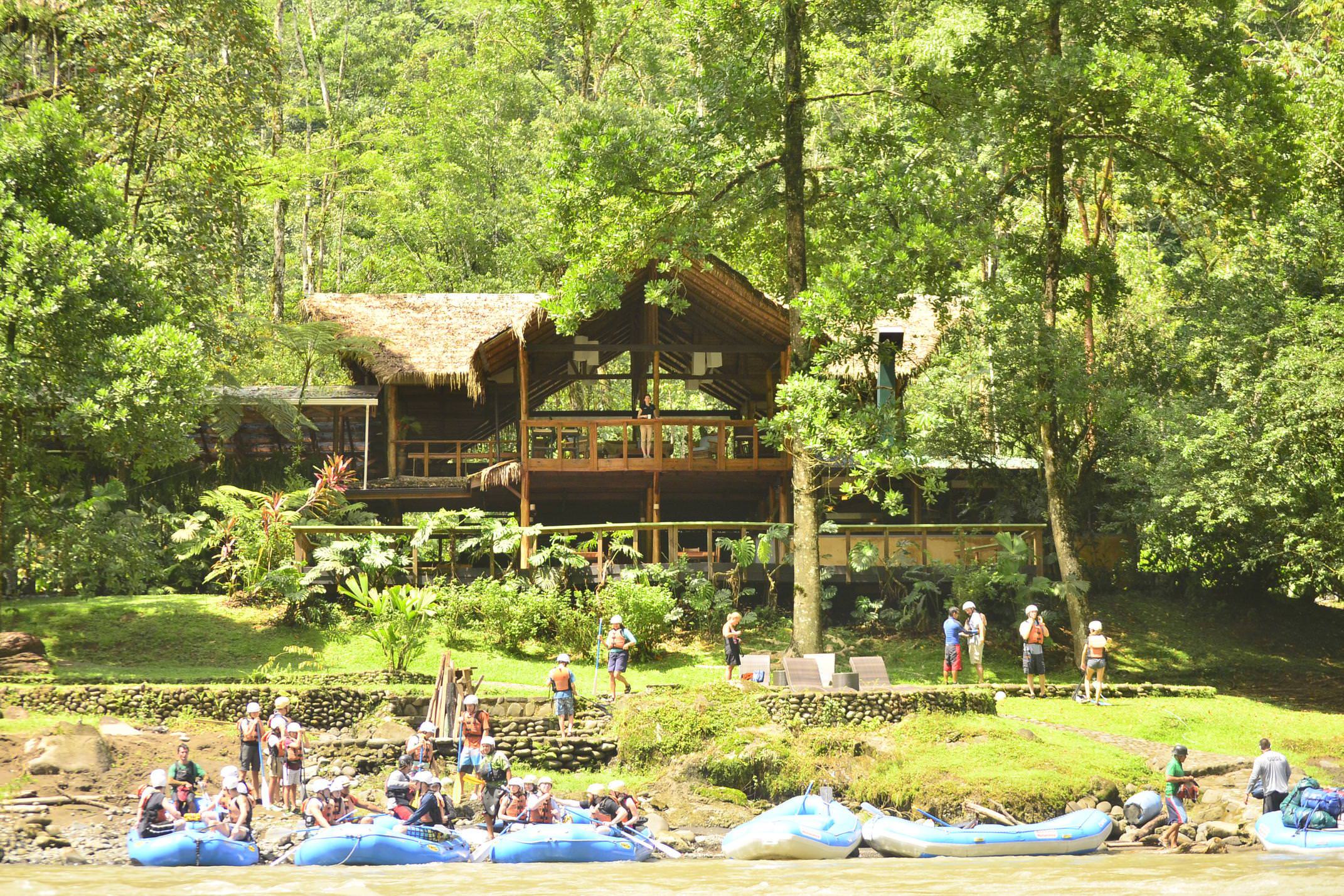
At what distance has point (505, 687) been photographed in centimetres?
1944

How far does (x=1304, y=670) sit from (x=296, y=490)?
67.1 feet

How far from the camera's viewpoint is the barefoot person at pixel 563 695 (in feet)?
57.5

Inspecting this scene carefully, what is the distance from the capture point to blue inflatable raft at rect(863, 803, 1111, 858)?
14.4m

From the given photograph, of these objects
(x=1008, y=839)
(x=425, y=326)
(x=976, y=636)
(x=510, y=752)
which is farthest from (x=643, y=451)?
(x=1008, y=839)

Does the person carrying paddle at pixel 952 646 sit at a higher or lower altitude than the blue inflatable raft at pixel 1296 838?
higher

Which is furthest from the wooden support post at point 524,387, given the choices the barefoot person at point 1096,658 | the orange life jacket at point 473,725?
the barefoot person at point 1096,658

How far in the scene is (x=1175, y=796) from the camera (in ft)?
49.5

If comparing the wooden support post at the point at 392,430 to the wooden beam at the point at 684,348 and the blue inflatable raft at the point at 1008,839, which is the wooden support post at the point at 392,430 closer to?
the wooden beam at the point at 684,348

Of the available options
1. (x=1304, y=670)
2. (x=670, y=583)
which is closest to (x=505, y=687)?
(x=670, y=583)

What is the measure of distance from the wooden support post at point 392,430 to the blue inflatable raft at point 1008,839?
17.2 m

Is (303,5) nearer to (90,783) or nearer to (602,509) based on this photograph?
(602,509)

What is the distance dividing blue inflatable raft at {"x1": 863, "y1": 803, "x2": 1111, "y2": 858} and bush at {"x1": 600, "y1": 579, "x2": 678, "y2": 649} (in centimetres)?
766

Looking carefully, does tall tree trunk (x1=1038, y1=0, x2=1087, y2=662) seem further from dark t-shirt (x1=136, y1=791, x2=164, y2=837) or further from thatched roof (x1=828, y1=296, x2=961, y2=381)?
dark t-shirt (x1=136, y1=791, x2=164, y2=837)

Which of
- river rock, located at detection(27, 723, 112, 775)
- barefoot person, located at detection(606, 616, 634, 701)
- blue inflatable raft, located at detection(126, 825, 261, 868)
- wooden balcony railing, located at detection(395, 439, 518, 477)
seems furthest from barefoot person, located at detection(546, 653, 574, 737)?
wooden balcony railing, located at detection(395, 439, 518, 477)
